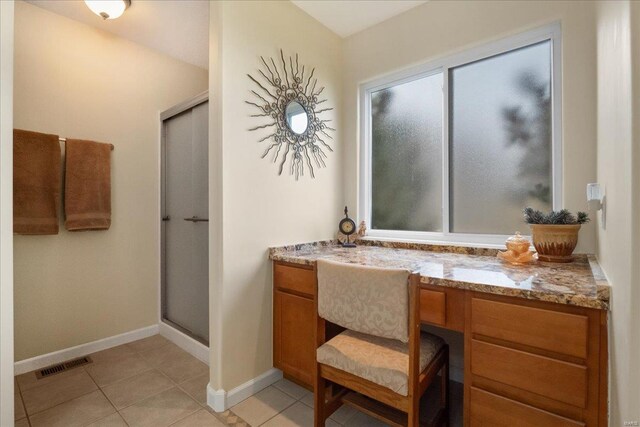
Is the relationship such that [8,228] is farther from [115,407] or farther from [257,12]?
[257,12]

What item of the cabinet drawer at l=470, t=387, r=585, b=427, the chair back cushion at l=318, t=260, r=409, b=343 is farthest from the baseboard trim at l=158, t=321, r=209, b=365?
the cabinet drawer at l=470, t=387, r=585, b=427

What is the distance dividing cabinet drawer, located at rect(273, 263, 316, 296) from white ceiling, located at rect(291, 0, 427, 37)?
6.29ft

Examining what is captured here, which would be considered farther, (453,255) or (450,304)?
(453,255)

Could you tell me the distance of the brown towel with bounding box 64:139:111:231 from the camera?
2.21 m

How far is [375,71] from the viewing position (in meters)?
2.38

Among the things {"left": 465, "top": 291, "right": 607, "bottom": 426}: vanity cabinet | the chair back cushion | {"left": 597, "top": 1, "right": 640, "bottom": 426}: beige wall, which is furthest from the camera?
the chair back cushion

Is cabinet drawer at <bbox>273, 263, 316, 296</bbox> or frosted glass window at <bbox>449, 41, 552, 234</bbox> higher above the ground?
frosted glass window at <bbox>449, 41, 552, 234</bbox>

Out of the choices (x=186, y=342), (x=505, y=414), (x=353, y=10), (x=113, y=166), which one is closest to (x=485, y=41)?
(x=353, y=10)

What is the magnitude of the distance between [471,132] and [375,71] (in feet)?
3.05

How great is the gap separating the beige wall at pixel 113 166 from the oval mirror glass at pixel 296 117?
1.49 m

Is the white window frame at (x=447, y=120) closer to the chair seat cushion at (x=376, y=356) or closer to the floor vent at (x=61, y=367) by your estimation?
the chair seat cushion at (x=376, y=356)

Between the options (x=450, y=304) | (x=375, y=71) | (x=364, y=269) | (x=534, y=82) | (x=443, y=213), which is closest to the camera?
(x=364, y=269)

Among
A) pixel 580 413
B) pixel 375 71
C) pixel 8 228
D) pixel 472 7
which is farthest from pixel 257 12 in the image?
pixel 580 413

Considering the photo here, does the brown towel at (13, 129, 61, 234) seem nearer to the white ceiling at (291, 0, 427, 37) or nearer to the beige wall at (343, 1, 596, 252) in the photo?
the white ceiling at (291, 0, 427, 37)
